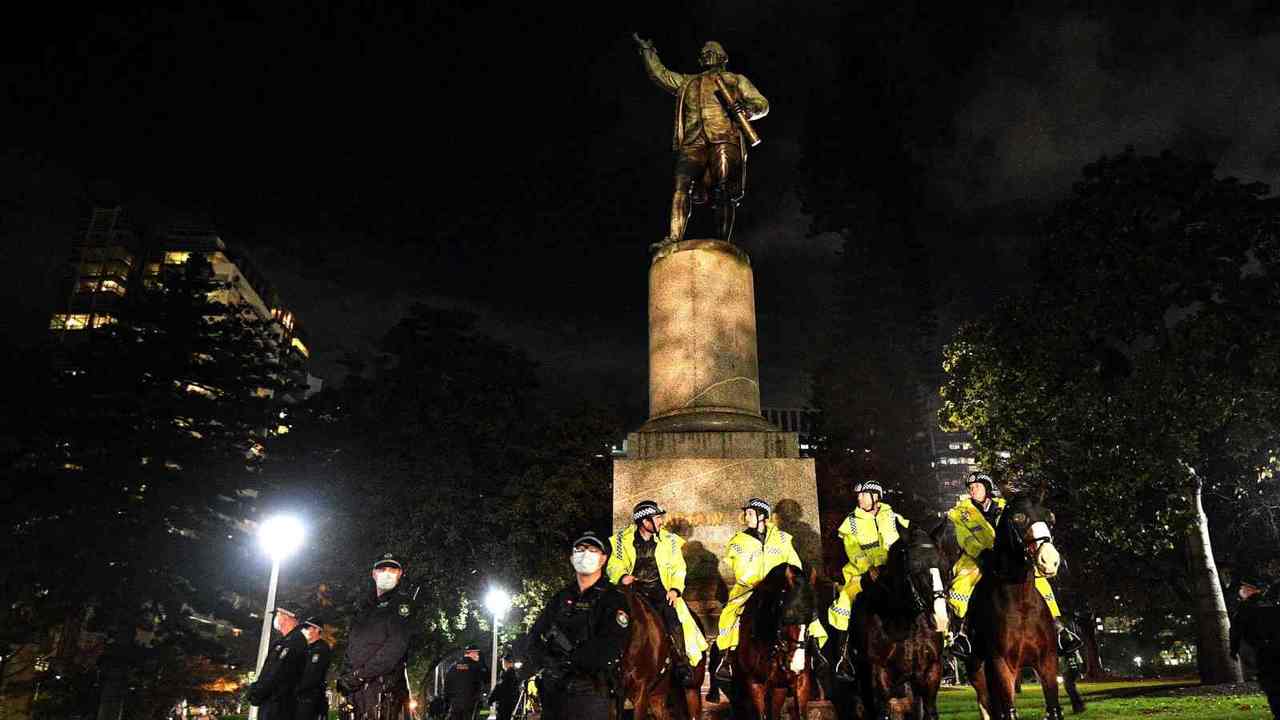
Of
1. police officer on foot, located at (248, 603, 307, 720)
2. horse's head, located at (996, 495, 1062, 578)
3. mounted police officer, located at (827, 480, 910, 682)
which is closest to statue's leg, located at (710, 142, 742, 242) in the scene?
mounted police officer, located at (827, 480, 910, 682)

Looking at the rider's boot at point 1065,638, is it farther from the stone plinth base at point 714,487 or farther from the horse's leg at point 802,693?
the stone plinth base at point 714,487

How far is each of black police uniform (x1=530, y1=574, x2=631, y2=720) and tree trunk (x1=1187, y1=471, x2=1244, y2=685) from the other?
66.3 feet

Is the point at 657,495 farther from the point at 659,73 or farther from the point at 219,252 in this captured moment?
the point at 219,252

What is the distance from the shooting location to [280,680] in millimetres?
8539

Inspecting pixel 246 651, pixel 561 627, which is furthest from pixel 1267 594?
pixel 246 651

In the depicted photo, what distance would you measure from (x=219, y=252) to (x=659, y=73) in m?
107

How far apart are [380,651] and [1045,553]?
5.82m

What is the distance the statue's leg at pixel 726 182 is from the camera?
14.0m

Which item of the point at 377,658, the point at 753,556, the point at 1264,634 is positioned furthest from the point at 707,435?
the point at 1264,634

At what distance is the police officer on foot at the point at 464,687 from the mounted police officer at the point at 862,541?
996 centimetres

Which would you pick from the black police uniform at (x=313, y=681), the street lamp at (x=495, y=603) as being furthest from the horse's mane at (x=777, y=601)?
the street lamp at (x=495, y=603)

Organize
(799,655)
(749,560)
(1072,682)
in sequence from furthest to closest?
1. (1072,682)
2. (749,560)
3. (799,655)

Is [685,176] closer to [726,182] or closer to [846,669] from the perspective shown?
[726,182]

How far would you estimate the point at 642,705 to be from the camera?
22.1ft
